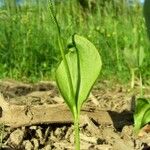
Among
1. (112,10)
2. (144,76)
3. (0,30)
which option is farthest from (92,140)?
(112,10)

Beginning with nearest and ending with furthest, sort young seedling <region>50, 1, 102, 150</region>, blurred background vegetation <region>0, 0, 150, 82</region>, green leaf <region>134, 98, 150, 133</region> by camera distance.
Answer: young seedling <region>50, 1, 102, 150</region>
green leaf <region>134, 98, 150, 133</region>
blurred background vegetation <region>0, 0, 150, 82</region>

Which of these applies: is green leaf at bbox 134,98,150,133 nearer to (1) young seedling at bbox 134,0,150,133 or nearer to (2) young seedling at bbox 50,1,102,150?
(1) young seedling at bbox 134,0,150,133

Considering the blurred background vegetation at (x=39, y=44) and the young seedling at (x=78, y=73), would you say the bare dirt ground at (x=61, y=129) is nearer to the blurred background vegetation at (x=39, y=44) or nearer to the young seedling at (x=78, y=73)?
the young seedling at (x=78, y=73)

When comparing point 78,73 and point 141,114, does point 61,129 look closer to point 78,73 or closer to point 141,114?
point 141,114

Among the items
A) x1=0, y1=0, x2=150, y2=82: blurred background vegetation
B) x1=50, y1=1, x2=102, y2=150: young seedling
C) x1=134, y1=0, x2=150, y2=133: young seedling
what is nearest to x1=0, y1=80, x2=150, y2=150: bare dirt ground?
x1=134, y1=0, x2=150, y2=133: young seedling

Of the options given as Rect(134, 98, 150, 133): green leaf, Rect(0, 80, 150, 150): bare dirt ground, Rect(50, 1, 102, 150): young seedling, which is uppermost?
Rect(50, 1, 102, 150): young seedling

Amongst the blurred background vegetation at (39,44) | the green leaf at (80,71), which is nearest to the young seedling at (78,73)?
the green leaf at (80,71)

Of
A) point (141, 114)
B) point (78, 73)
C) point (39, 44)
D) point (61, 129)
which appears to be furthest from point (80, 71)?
point (39, 44)
